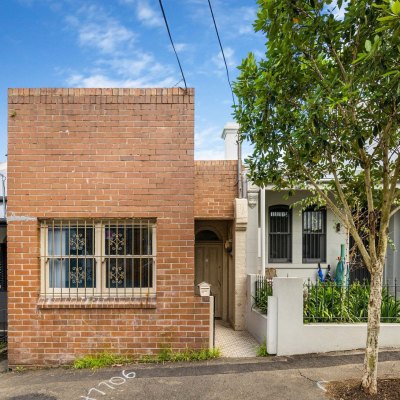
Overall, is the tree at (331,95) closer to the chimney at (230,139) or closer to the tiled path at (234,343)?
the tiled path at (234,343)

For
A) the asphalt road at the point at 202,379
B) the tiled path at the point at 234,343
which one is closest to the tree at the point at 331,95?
the asphalt road at the point at 202,379

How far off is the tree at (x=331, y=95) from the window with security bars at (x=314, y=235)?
534cm

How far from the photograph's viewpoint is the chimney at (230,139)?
10.2m

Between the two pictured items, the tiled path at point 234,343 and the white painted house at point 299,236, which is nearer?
the tiled path at point 234,343

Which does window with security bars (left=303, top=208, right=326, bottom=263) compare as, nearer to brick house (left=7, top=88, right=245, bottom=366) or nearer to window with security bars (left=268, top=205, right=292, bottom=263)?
window with security bars (left=268, top=205, right=292, bottom=263)

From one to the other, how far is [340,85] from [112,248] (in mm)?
4503

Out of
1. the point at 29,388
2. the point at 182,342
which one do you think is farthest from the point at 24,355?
the point at 182,342

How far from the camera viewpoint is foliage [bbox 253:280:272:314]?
7534 mm

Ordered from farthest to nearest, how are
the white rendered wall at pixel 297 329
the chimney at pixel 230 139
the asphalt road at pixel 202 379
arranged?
the chimney at pixel 230 139
the white rendered wall at pixel 297 329
the asphalt road at pixel 202 379

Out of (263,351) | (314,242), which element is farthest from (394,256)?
(263,351)

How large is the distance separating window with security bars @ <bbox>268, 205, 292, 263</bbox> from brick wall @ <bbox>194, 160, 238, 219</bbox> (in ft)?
7.47

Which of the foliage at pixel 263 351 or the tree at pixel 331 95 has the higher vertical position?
the tree at pixel 331 95

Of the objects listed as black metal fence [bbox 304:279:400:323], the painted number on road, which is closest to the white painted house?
black metal fence [bbox 304:279:400:323]

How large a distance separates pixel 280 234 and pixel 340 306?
415 centimetres
